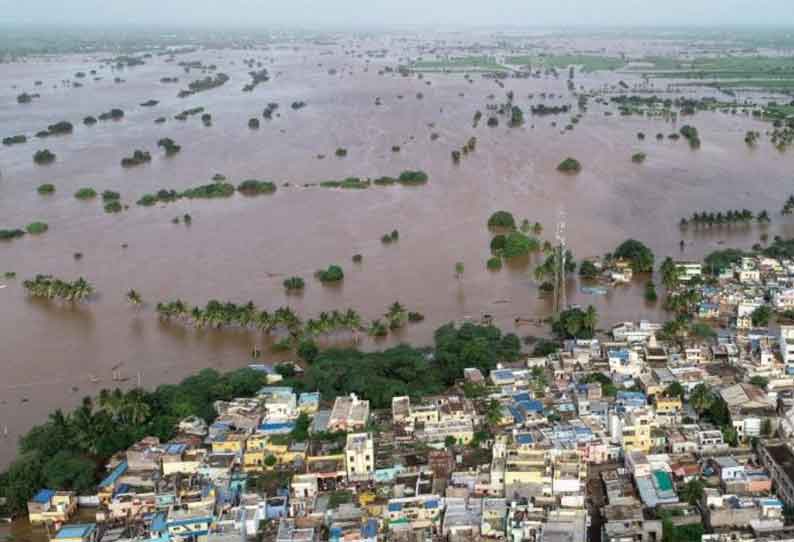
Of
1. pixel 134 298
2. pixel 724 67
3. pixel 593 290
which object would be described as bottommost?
pixel 593 290

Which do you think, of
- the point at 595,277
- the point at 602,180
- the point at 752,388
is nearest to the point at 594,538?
the point at 752,388

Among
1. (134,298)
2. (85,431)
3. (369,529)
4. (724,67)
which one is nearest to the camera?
(369,529)

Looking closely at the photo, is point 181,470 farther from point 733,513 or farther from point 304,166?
point 304,166

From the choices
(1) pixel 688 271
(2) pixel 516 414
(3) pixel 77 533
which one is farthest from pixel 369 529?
(1) pixel 688 271

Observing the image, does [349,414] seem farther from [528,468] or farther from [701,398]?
[701,398]

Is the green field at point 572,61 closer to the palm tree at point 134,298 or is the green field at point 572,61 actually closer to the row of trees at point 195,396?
the palm tree at point 134,298

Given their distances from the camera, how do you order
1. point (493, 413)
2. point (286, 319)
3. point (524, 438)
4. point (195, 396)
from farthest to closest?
1. point (286, 319)
2. point (195, 396)
3. point (493, 413)
4. point (524, 438)

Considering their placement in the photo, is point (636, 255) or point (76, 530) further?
point (636, 255)

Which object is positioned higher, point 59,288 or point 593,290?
point 59,288
